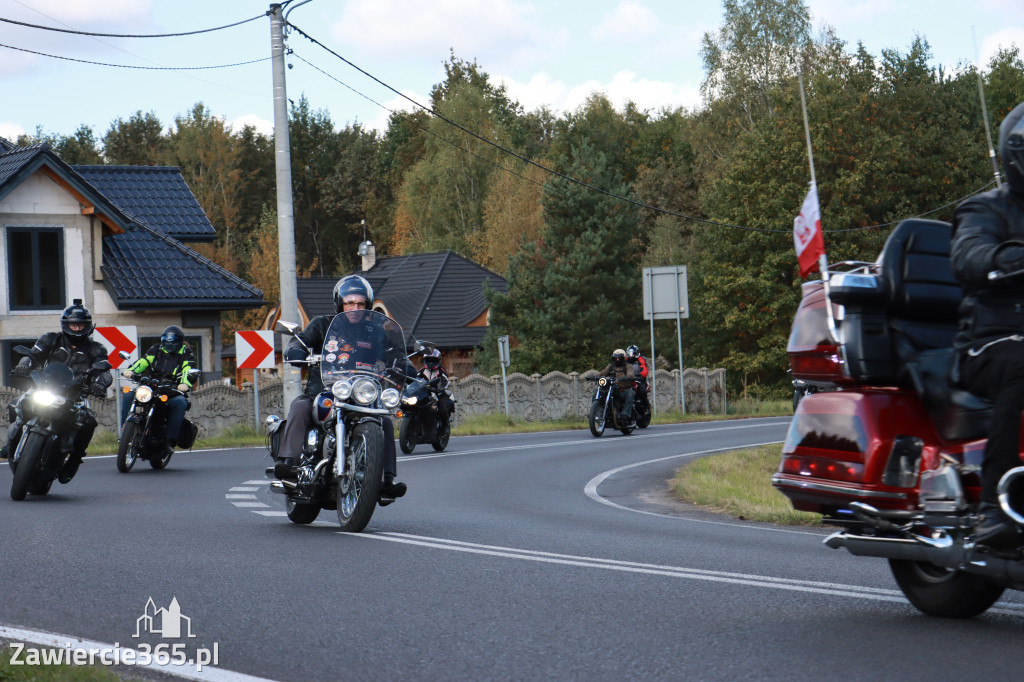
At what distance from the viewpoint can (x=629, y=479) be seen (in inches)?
639

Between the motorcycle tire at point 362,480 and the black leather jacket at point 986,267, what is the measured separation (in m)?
4.55

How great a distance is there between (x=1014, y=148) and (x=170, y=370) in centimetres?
1276

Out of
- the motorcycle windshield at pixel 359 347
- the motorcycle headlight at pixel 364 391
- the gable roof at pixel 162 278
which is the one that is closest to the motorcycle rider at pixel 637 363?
the gable roof at pixel 162 278

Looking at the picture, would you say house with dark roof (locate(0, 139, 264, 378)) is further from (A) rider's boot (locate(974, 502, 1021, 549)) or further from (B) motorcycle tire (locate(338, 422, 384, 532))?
(A) rider's boot (locate(974, 502, 1021, 549))

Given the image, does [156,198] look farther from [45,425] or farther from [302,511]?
[302,511]

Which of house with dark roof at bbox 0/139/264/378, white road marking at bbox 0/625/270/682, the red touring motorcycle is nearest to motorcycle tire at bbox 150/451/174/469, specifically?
white road marking at bbox 0/625/270/682

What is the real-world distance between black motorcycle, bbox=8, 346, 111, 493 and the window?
18.7 metres

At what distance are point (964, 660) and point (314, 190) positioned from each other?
8385cm

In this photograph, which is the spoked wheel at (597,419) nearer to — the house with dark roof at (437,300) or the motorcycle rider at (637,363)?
the motorcycle rider at (637,363)

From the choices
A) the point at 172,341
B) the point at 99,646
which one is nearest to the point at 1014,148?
the point at 99,646

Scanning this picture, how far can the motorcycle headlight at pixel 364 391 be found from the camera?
9.10 metres

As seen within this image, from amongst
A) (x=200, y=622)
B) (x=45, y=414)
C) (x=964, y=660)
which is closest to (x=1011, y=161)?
(x=964, y=660)

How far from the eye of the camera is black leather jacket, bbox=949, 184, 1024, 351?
16.6ft

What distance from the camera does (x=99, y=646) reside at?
5402 millimetres
